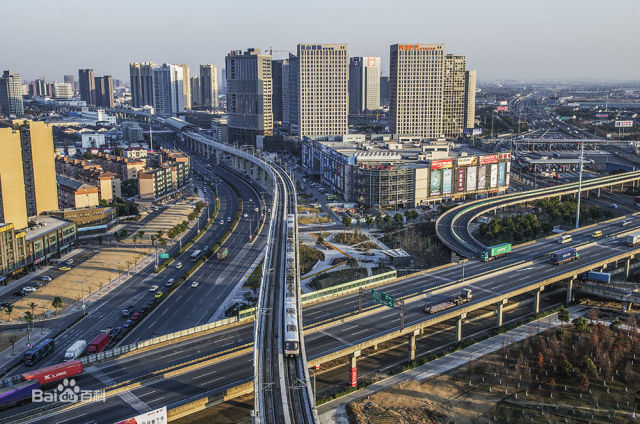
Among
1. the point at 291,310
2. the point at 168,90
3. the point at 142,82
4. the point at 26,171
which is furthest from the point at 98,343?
the point at 142,82

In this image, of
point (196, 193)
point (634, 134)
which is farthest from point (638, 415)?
point (634, 134)

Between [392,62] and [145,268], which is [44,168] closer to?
[145,268]

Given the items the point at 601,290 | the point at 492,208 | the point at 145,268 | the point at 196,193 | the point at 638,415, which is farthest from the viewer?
the point at 196,193

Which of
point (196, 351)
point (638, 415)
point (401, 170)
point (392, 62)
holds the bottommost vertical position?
point (638, 415)

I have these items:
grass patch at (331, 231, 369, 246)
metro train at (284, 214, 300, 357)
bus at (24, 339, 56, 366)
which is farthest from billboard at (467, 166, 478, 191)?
bus at (24, 339, 56, 366)

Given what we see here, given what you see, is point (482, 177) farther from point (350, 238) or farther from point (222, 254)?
point (222, 254)

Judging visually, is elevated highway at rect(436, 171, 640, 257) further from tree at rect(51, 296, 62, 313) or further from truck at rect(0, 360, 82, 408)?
truck at rect(0, 360, 82, 408)

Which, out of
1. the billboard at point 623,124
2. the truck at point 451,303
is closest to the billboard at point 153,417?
the truck at point 451,303
